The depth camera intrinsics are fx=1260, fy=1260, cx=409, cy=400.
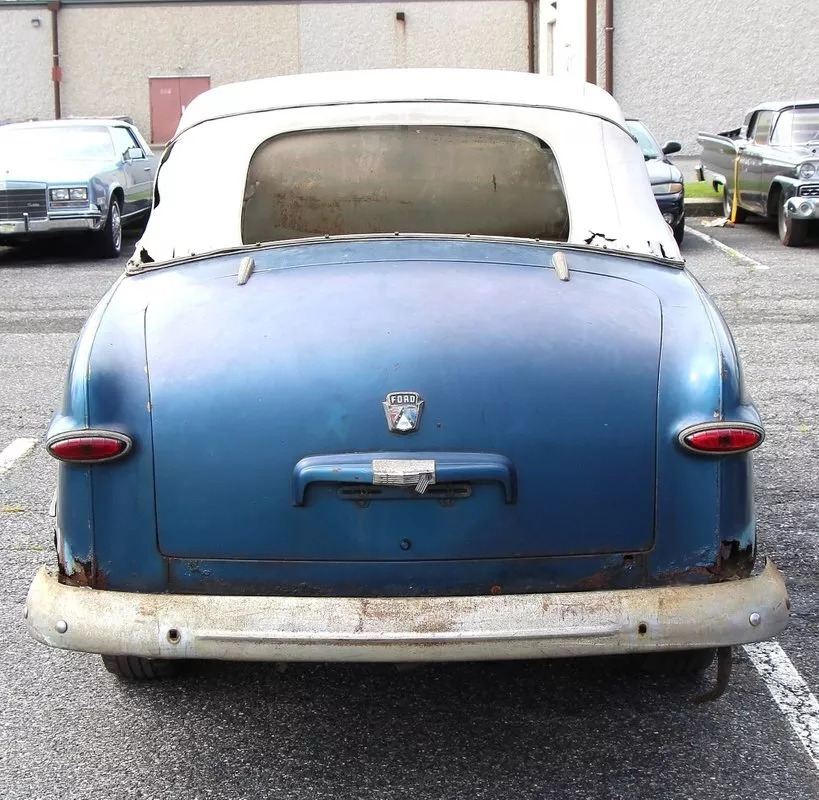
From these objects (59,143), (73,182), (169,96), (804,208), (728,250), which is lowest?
(728,250)

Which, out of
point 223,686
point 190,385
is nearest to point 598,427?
point 190,385

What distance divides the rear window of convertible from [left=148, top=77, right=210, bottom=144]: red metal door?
2786 centimetres

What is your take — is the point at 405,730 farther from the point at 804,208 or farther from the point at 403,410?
the point at 804,208

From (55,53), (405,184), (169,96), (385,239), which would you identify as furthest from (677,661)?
(55,53)

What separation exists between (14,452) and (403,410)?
13.1 ft

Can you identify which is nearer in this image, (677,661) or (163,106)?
(677,661)

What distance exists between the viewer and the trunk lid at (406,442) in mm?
3029

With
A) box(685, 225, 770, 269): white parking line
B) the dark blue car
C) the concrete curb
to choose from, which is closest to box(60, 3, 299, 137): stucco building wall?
the concrete curb

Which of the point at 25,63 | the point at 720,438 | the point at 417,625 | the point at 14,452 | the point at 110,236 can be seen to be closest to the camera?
the point at 417,625

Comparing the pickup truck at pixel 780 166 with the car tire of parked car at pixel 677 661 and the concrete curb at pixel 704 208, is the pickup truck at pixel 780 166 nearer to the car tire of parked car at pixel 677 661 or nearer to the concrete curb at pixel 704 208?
the concrete curb at pixel 704 208

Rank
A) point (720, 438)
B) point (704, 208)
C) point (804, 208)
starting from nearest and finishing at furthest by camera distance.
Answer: point (720, 438) < point (804, 208) < point (704, 208)

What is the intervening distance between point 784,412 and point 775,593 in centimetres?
405

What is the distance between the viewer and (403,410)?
3012 millimetres

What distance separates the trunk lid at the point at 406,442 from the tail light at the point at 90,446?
0.10 meters
